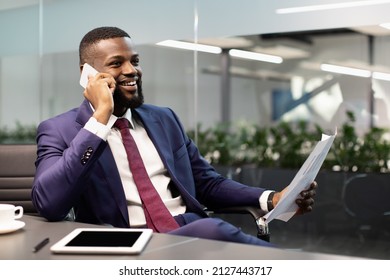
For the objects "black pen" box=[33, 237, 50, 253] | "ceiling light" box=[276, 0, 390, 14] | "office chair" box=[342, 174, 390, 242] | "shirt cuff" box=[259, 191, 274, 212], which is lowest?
"office chair" box=[342, 174, 390, 242]

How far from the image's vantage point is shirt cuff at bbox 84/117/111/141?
63.8 inches

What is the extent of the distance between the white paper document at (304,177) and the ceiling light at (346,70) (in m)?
2.68

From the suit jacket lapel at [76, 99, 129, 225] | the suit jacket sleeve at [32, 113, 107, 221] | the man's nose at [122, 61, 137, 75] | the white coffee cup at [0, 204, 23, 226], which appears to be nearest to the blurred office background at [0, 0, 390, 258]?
the man's nose at [122, 61, 137, 75]

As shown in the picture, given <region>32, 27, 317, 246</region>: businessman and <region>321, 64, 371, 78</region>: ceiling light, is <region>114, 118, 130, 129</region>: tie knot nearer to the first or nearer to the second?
<region>32, 27, 317, 246</region>: businessman

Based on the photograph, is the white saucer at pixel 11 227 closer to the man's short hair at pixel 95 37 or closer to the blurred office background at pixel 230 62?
the man's short hair at pixel 95 37

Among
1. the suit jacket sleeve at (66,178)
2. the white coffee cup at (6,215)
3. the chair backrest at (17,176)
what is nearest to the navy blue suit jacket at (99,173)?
the suit jacket sleeve at (66,178)

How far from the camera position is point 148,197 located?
72.6 inches

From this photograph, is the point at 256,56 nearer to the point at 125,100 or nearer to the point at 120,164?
the point at 125,100

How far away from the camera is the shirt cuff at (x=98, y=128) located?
1.62m

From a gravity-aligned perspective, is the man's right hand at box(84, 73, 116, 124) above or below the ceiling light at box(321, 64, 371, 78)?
above

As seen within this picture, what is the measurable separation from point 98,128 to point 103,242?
58 cm

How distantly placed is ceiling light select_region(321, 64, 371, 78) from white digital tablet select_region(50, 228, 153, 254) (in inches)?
132

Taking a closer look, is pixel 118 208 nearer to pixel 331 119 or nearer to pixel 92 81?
pixel 92 81

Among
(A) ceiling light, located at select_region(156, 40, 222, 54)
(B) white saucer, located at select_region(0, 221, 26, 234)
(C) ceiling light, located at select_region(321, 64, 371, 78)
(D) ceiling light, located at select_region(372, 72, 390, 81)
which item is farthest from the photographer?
(A) ceiling light, located at select_region(156, 40, 222, 54)
